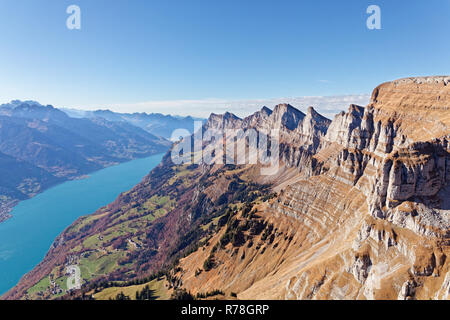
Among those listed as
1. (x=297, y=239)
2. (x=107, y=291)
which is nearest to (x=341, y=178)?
(x=297, y=239)

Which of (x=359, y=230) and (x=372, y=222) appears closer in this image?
(x=372, y=222)

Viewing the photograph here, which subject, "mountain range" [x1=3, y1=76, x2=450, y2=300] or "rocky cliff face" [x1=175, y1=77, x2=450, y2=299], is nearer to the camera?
"rocky cliff face" [x1=175, y1=77, x2=450, y2=299]

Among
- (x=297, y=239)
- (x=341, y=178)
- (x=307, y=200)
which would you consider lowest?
(x=297, y=239)

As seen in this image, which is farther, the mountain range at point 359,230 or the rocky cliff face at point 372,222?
the mountain range at point 359,230

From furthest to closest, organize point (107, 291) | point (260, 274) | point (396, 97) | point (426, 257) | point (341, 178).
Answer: point (107, 291), point (396, 97), point (341, 178), point (260, 274), point (426, 257)

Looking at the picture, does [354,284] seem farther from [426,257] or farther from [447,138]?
[447,138]

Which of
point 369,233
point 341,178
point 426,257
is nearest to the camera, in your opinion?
point 426,257

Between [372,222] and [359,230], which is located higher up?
[372,222]
